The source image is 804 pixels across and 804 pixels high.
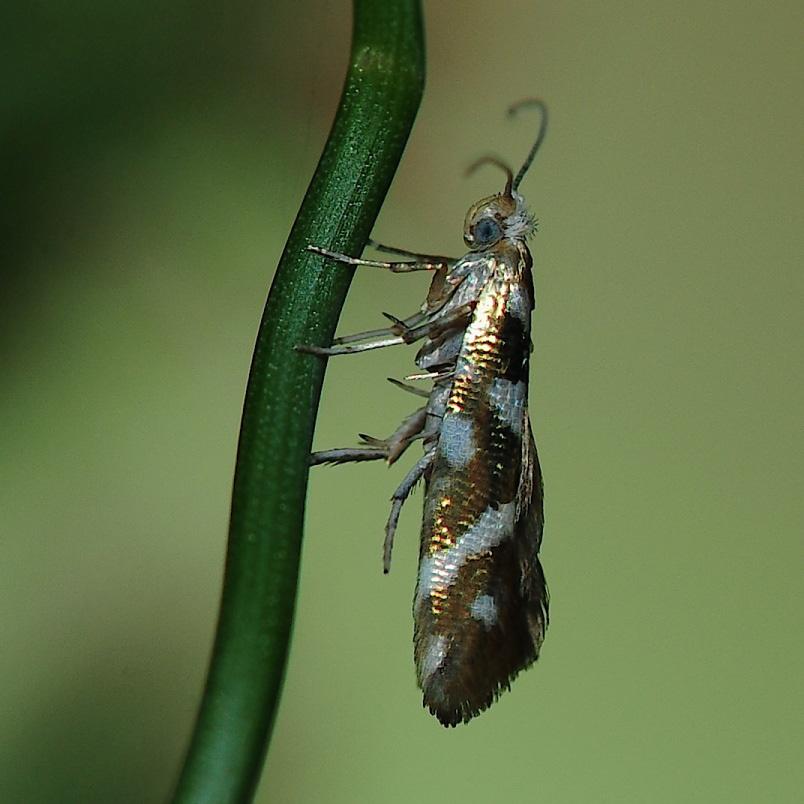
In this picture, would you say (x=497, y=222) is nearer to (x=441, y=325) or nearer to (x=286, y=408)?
(x=441, y=325)

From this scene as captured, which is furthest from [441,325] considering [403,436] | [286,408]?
[286,408]

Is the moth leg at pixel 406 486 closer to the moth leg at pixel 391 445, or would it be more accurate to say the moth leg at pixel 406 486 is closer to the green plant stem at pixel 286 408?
the moth leg at pixel 391 445

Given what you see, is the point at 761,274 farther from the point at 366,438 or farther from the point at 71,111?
the point at 71,111

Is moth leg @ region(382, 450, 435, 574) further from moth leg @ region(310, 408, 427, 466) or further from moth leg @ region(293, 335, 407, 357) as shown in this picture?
moth leg @ region(293, 335, 407, 357)

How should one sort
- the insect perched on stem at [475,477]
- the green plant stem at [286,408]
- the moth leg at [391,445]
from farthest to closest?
the moth leg at [391,445] → the insect perched on stem at [475,477] → the green plant stem at [286,408]

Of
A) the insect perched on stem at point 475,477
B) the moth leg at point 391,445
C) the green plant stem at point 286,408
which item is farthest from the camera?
the moth leg at point 391,445

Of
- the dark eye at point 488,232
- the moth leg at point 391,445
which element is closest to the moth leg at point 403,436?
the moth leg at point 391,445

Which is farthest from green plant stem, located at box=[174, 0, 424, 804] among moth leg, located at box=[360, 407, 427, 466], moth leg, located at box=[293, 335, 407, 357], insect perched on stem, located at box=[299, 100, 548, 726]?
moth leg, located at box=[360, 407, 427, 466]
